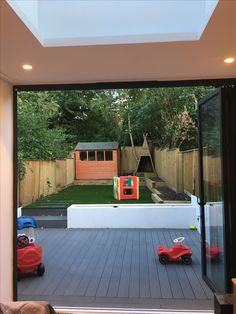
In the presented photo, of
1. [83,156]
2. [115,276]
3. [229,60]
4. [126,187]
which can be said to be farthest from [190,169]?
Result: [83,156]

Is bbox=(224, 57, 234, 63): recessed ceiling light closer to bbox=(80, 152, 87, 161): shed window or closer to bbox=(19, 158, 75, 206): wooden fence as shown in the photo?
bbox=(19, 158, 75, 206): wooden fence

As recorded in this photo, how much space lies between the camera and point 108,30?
2531mm

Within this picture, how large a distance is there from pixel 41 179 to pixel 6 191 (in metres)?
7.63

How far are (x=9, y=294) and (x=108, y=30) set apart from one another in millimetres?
2634

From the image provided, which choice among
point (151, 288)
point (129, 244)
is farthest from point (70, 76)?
point (129, 244)

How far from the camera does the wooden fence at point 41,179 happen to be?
9.70 meters

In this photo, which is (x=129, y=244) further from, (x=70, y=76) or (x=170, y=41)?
(x=170, y=41)

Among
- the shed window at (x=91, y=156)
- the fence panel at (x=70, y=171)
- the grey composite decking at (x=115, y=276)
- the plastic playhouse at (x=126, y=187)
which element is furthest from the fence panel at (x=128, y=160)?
the grey composite decking at (x=115, y=276)

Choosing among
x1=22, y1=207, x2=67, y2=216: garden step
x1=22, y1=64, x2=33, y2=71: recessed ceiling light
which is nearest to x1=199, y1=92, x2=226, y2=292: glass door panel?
x1=22, y1=64, x2=33, y2=71: recessed ceiling light

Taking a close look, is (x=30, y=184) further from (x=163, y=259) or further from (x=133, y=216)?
(x=163, y=259)

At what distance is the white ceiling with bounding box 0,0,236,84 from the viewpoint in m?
2.16

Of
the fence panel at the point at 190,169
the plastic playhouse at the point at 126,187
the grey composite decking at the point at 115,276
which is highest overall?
the fence panel at the point at 190,169

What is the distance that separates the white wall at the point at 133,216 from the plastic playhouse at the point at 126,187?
8.79 feet

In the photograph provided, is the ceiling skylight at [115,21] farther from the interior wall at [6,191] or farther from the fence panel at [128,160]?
the fence panel at [128,160]
